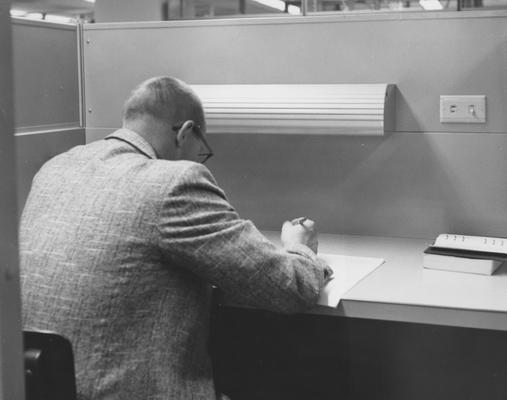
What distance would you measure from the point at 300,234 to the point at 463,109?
618mm

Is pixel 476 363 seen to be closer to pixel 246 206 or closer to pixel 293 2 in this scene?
pixel 246 206

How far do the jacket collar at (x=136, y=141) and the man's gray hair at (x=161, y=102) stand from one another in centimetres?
5

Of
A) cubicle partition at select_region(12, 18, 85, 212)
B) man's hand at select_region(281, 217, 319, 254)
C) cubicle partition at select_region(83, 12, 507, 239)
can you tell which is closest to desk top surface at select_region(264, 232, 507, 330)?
man's hand at select_region(281, 217, 319, 254)

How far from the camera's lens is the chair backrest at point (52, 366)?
3.62 feet

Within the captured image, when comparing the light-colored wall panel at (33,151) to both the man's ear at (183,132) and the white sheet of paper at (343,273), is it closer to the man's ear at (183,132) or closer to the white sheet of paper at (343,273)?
the man's ear at (183,132)

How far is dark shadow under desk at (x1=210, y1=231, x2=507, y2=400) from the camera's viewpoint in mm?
1892

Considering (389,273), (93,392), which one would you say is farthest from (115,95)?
(93,392)

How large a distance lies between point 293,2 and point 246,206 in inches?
214

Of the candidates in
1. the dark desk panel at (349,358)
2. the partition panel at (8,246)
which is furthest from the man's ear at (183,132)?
the partition panel at (8,246)

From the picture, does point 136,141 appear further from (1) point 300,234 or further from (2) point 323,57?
(2) point 323,57

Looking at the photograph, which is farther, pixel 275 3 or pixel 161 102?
pixel 275 3

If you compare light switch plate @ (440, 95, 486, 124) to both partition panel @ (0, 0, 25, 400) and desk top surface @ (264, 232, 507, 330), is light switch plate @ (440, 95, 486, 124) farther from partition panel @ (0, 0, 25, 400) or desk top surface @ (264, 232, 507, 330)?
partition panel @ (0, 0, 25, 400)

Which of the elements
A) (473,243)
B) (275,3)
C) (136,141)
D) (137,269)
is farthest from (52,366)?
(275,3)

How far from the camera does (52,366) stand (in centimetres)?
111
